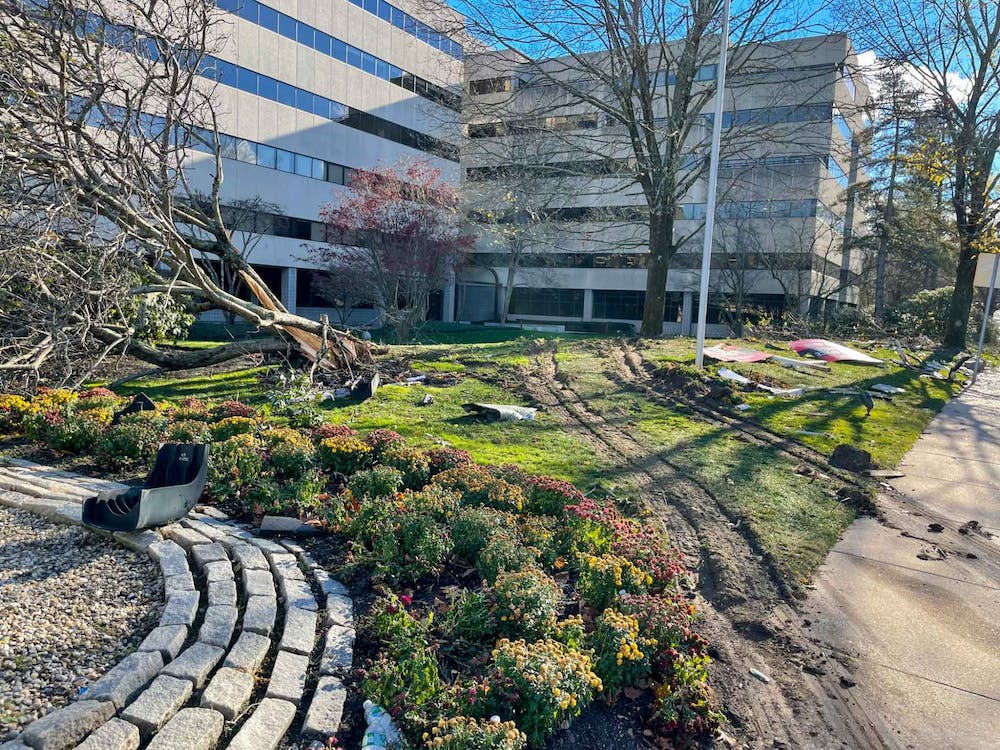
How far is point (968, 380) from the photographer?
1273cm

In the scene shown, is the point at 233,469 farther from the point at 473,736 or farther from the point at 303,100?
the point at 303,100

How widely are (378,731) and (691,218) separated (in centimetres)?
3203

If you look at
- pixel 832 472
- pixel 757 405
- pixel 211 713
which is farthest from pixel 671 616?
pixel 757 405

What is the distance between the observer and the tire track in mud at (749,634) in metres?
2.67

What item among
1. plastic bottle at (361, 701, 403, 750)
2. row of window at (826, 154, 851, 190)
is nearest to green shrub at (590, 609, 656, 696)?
plastic bottle at (361, 701, 403, 750)

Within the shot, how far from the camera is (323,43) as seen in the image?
27672 mm

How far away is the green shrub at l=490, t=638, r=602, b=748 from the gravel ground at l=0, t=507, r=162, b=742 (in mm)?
1649

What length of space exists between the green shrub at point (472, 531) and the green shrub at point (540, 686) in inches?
44.5

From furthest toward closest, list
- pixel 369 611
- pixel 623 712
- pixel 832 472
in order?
1. pixel 832 472
2. pixel 369 611
3. pixel 623 712

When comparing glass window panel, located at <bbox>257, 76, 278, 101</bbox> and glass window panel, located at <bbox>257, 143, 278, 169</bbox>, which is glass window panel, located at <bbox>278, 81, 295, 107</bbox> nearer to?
glass window panel, located at <bbox>257, 76, 278, 101</bbox>

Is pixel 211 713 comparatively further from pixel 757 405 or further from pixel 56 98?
pixel 757 405

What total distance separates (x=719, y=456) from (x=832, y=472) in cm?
106

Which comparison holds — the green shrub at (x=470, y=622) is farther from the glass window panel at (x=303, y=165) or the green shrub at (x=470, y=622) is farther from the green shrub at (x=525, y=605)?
the glass window panel at (x=303, y=165)

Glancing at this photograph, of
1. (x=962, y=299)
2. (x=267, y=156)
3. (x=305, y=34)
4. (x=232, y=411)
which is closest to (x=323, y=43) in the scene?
(x=305, y=34)
